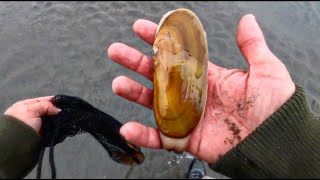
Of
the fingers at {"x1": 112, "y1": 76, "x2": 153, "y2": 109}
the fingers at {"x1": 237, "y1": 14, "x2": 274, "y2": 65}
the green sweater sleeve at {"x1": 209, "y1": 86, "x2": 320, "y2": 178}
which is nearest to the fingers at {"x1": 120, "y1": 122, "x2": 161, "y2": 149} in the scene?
the fingers at {"x1": 112, "y1": 76, "x2": 153, "y2": 109}

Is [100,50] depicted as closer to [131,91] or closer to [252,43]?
[131,91]

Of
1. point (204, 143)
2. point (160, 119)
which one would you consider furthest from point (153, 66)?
point (204, 143)

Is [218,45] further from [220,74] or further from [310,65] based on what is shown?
[220,74]

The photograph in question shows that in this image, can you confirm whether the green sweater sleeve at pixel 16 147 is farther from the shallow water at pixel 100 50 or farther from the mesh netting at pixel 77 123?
the shallow water at pixel 100 50

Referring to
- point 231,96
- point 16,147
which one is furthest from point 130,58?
point 16,147

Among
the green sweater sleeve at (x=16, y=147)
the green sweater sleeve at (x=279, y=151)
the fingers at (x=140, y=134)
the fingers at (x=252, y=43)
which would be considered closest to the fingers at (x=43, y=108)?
the green sweater sleeve at (x=16, y=147)

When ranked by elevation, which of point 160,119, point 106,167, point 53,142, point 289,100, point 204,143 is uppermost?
point 289,100
